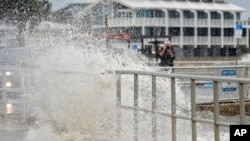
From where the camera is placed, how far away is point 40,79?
1175cm

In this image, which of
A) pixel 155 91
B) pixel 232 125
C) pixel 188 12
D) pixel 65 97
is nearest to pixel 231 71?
pixel 65 97

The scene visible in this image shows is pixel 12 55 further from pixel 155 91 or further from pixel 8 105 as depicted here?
pixel 155 91

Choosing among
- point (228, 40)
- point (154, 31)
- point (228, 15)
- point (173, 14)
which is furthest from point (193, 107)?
point (228, 15)

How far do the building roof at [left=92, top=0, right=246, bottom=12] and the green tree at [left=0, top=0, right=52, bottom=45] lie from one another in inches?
1052

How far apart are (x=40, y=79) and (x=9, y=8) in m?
35.3

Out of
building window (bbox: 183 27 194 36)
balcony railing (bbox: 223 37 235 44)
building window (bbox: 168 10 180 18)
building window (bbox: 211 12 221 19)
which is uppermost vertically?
building window (bbox: 168 10 180 18)

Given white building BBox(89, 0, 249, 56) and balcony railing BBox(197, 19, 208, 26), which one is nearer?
white building BBox(89, 0, 249, 56)

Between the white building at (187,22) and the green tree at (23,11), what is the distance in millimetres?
25285

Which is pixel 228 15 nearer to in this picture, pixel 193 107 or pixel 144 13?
pixel 144 13

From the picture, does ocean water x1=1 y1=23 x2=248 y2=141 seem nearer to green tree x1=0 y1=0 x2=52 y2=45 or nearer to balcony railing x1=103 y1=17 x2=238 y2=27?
green tree x1=0 y1=0 x2=52 y2=45

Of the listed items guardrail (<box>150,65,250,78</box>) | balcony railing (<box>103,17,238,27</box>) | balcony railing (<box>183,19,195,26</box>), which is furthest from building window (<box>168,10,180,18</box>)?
guardrail (<box>150,65,250,78</box>)

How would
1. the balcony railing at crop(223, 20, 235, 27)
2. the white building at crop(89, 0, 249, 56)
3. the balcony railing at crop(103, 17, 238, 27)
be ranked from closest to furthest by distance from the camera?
the balcony railing at crop(103, 17, 238, 27) → the white building at crop(89, 0, 249, 56) → the balcony railing at crop(223, 20, 235, 27)

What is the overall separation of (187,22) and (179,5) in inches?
101

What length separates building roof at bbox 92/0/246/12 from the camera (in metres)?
78.0
